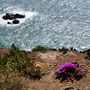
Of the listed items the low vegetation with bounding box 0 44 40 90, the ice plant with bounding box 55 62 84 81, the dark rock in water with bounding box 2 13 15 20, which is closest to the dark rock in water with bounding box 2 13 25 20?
the dark rock in water with bounding box 2 13 15 20

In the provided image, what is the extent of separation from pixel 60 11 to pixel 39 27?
700 centimetres

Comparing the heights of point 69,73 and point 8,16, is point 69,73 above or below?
above

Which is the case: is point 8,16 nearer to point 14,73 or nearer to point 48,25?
point 48,25

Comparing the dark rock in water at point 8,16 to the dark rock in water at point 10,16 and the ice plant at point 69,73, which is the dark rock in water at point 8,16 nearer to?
the dark rock in water at point 10,16

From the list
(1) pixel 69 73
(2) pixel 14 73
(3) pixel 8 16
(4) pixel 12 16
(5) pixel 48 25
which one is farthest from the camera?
(4) pixel 12 16

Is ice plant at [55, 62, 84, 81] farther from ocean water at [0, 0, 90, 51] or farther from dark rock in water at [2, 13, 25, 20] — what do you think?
dark rock in water at [2, 13, 25, 20]

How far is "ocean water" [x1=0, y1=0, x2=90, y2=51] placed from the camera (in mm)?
23922

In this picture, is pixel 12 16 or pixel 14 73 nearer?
pixel 14 73

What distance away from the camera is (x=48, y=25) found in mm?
28031

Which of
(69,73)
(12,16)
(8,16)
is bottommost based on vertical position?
(12,16)

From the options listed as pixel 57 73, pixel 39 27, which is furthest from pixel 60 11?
pixel 57 73

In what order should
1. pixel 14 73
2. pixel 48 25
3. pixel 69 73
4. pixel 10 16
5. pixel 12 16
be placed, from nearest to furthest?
pixel 14 73
pixel 69 73
pixel 48 25
pixel 10 16
pixel 12 16

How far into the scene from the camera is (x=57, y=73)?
7508 millimetres

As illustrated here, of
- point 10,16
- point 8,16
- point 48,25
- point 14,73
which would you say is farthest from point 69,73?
point 10,16
